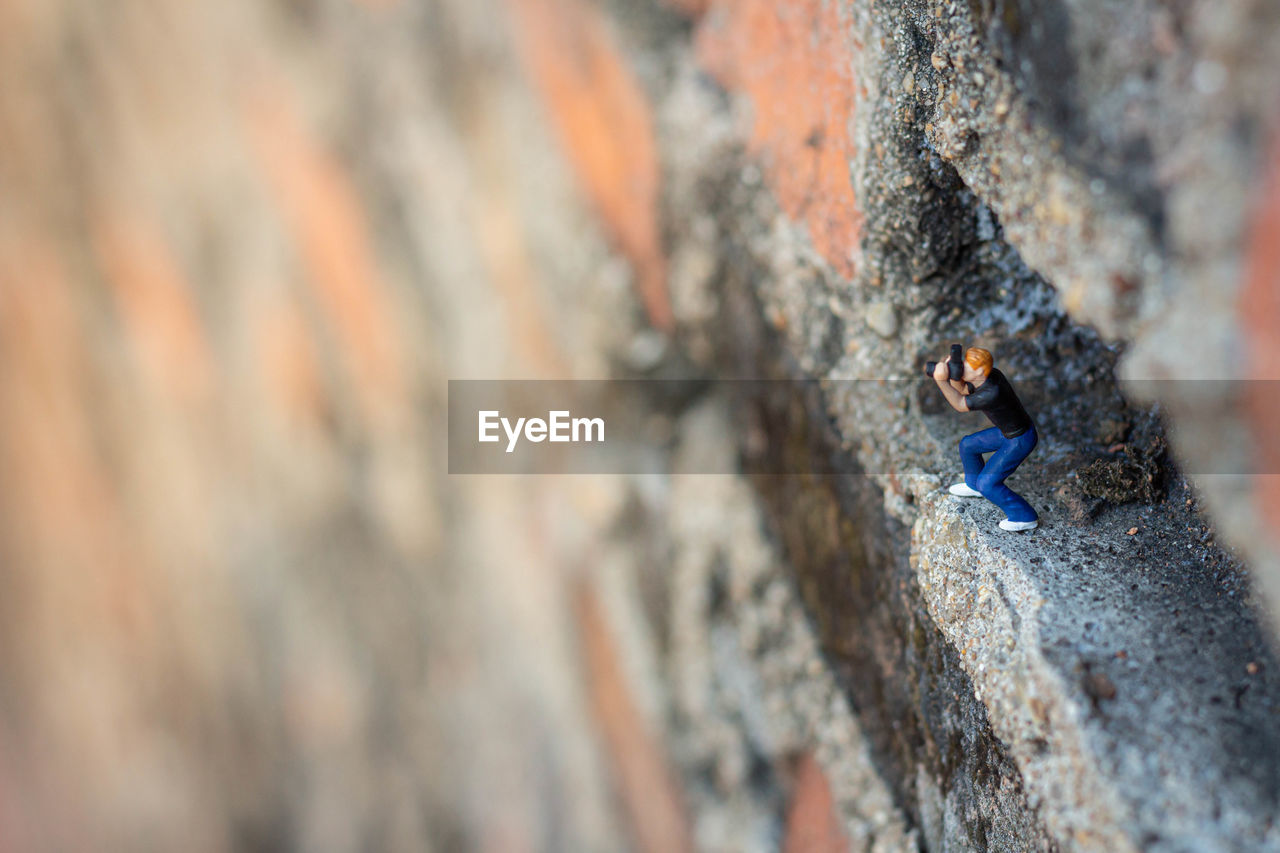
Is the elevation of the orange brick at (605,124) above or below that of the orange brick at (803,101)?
above

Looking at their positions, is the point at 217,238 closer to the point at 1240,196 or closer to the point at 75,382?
the point at 75,382

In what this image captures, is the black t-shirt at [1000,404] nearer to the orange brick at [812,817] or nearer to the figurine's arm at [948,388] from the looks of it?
the figurine's arm at [948,388]

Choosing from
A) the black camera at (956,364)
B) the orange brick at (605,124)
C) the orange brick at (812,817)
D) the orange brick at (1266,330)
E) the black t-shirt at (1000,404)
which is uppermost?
the orange brick at (605,124)

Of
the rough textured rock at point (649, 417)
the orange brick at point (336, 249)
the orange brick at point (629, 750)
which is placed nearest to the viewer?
the rough textured rock at point (649, 417)

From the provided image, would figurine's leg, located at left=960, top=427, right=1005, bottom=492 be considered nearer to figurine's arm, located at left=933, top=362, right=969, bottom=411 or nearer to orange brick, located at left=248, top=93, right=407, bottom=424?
figurine's arm, located at left=933, top=362, right=969, bottom=411

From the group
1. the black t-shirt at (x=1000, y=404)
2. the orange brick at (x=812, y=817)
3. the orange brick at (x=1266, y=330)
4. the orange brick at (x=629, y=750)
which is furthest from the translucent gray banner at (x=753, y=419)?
the orange brick at (x=812, y=817)

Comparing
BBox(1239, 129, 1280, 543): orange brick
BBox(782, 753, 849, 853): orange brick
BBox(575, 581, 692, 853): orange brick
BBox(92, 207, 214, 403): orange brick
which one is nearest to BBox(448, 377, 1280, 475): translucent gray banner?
BBox(1239, 129, 1280, 543): orange brick

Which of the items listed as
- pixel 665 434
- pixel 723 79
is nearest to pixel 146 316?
pixel 665 434
